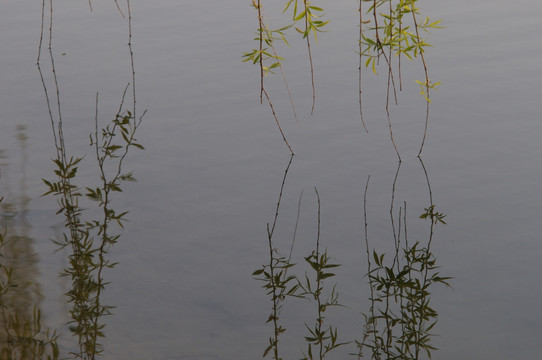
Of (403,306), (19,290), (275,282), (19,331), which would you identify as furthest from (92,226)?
(403,306)

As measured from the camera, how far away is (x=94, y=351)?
2.68 meters

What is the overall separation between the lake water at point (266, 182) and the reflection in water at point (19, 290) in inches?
0.5

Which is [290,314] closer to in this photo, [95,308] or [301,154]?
[95,308]

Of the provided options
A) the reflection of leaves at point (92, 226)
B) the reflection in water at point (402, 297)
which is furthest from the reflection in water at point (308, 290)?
the reflection of leaves at point (92, 226)

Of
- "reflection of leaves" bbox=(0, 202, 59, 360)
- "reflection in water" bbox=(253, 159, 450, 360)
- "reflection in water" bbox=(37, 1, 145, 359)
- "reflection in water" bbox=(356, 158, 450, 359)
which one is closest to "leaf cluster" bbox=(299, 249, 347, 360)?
"reflection in water" bbox=(253, 159, 450, 360)

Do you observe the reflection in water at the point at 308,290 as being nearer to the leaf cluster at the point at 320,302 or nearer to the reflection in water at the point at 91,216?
the leaf cluster at the point at 320,302

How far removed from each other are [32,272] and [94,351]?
662 mm

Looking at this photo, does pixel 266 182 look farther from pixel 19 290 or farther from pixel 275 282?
pixel 19 290

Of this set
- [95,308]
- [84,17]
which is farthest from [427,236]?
[84,17]

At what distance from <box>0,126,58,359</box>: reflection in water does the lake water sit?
0.5 inches

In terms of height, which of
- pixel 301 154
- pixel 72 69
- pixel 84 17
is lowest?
pixel 301 154

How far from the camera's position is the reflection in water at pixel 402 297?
268cm

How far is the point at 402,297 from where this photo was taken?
9.70ft

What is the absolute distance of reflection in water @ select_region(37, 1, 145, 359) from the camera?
2.88 metres
